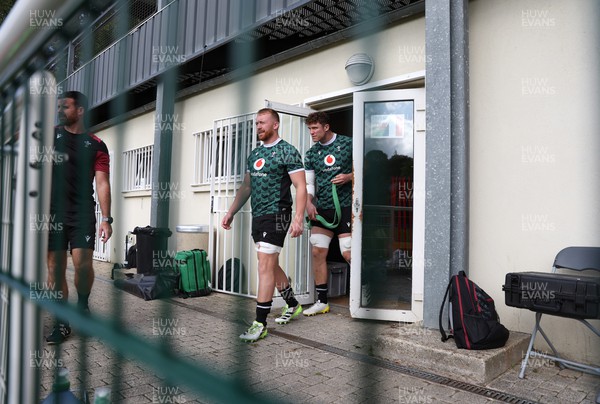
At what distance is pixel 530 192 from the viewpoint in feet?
12.0

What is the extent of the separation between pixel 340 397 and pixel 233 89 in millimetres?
2244

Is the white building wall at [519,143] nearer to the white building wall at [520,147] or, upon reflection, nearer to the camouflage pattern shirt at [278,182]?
the white building wall at [520,147]

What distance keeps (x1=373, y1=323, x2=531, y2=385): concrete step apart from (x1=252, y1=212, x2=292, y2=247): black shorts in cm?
129

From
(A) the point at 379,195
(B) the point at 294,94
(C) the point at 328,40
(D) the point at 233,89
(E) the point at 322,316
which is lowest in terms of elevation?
(E) the point at 322,316

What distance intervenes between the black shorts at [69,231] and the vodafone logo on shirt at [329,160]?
3.55 metres

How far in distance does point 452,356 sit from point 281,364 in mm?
1179

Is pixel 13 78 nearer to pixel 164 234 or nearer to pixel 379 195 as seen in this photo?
pixel 164 234

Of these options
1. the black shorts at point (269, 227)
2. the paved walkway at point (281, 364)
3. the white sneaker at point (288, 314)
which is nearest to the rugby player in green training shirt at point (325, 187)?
the white sneaker at point (288, 314)

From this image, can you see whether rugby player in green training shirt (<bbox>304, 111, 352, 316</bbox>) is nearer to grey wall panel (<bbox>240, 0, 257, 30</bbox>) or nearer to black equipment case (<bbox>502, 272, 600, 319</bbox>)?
black equipment case (<bbox>502, 272, 600, 319</bbox>)

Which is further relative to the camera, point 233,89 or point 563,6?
point 563,6

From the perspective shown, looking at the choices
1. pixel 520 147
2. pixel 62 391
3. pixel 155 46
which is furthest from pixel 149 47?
pixel 520 147

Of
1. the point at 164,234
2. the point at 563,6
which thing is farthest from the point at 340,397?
the point at 563,6

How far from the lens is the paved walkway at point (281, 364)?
703 millimetres

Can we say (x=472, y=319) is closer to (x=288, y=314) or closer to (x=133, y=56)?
(x=288, y=314)
